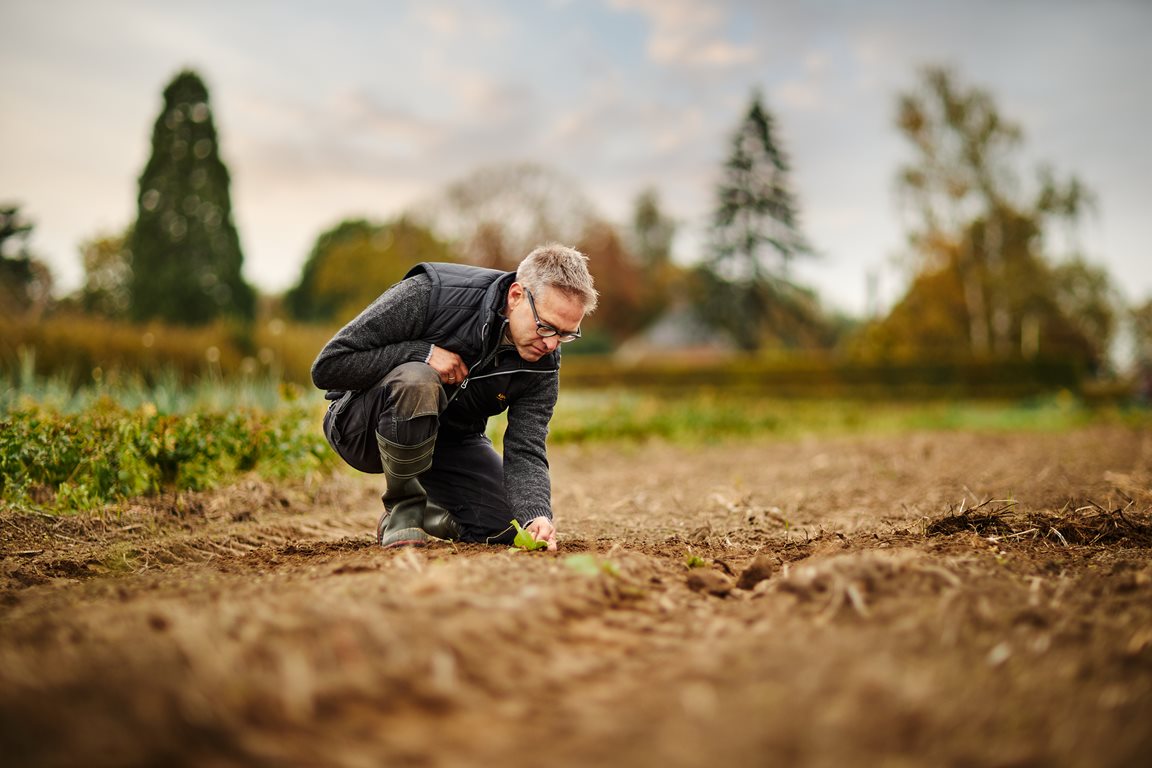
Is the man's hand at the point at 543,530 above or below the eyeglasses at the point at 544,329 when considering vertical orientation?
below

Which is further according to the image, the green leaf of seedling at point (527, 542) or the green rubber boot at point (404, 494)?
the green rubber boot at point (404, 494)

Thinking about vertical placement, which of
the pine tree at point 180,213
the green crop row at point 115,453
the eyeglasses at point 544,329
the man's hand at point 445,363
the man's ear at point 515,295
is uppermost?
the pine tree at point 180,213

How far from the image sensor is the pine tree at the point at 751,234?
3216cm

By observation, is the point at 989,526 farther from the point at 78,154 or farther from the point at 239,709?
the point at 78,154

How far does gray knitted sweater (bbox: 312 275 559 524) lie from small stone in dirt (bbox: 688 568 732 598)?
2.55ft

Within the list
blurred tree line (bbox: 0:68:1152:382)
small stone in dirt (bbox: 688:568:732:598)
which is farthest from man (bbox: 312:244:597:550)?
blurred tree line (bbox: 0:68:1152:382)

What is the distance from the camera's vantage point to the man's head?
8.58 ft

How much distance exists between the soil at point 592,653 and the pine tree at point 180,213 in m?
19.9

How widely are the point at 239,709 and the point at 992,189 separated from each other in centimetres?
2760

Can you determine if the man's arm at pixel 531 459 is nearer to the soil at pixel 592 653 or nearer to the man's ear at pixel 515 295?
the soil at pixel 592 653

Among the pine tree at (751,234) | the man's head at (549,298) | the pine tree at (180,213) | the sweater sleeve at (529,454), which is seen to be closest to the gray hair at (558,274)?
the man's head at (549,298)

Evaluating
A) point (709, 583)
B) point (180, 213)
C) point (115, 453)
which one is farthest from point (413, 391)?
point (180, 213)

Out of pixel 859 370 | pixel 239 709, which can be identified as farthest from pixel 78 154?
pixel 859 370

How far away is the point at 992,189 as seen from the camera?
77.3 feet
